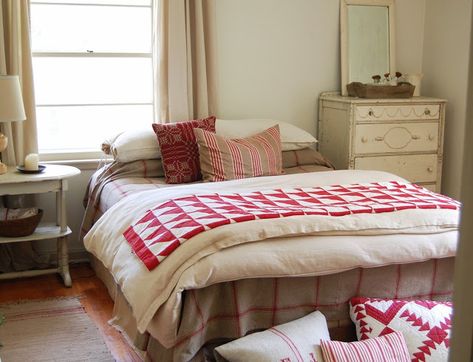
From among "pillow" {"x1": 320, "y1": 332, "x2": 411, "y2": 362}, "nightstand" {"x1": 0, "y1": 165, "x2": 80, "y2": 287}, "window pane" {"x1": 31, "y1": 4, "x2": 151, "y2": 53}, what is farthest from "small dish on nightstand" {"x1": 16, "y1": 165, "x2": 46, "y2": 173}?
"pillow" {"x1": 320, "y1": 332, "x2": 411, "y2": 362}

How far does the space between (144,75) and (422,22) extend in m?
2.13

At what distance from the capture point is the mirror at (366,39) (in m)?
4.41

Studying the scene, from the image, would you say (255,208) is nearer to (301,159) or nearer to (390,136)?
(301,159)

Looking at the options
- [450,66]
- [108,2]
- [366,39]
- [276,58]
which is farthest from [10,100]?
[450,66]

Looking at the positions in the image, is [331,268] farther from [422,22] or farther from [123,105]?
[422,22]

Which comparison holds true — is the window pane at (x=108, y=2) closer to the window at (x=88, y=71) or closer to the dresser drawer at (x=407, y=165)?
the window at (x=88, y=71)

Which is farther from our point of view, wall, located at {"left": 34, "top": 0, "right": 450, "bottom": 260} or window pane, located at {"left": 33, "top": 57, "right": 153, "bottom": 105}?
wall, located at {"left": 34, "top": 0, "right": 450, "bottom": 260}

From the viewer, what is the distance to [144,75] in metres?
4.10

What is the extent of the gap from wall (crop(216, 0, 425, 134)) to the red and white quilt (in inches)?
57.1

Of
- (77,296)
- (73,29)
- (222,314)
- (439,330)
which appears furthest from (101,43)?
(439,330)

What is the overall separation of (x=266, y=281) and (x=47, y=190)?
169 centimetres

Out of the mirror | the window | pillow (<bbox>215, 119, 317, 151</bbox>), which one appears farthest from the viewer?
the mirror

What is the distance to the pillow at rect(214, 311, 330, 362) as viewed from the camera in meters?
2.04

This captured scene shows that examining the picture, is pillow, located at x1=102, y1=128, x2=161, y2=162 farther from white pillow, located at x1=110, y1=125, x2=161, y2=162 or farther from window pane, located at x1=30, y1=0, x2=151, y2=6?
window pane, located at x1=30, y1=0, x2=151, y2=6
